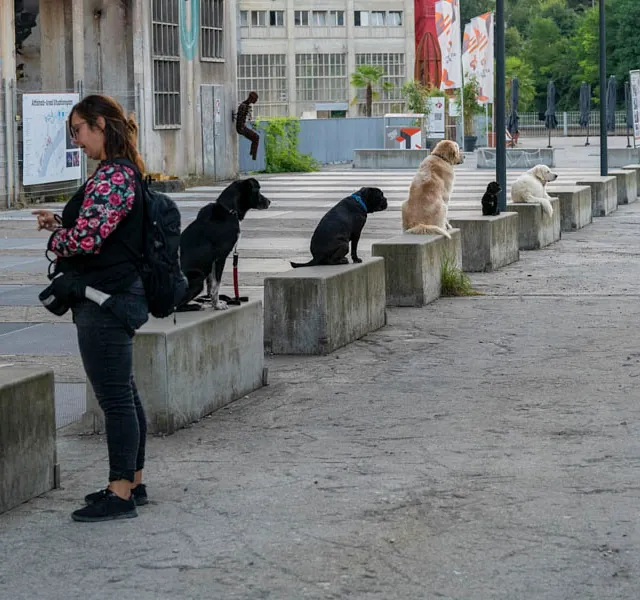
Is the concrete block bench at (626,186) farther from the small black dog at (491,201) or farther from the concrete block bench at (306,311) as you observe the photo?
the concrete block bench at (306,311)

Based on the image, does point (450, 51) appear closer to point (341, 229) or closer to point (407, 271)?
point (407, 271)

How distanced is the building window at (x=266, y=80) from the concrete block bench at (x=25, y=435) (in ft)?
279

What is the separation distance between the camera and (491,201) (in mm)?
17766

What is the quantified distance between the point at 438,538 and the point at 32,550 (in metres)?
1.57

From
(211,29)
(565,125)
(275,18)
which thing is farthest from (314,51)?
(211,29)

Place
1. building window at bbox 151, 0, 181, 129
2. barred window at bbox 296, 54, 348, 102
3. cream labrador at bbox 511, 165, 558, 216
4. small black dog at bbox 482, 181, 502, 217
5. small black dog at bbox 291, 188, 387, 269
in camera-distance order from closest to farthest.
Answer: small black dog at bbox 291, 188, 387, 269 < small black dog at bbox 482, 181, 502, 217 < cream labrador at bbox 511, 165, 558, 216 < building window at bbox 151, 0, 181, 129 < barred window at bbox 296, 54, 348, 102

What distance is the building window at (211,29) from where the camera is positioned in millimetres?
36594

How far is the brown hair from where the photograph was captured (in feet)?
20.1

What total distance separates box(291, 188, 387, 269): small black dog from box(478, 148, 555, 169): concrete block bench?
104 ft

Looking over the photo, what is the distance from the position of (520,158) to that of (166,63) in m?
14.5

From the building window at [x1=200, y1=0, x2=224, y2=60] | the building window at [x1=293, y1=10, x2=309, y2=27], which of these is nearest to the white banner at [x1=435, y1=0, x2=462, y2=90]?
the building window at [x1=200, y1=0, x2=224, y2=60]

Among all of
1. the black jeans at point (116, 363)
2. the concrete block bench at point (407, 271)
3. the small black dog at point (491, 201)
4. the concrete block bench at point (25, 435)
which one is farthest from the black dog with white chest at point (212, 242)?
the small black dog at point (491, 201)

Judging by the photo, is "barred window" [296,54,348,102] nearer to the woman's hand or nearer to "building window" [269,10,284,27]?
"building window" [269,10,284,27]

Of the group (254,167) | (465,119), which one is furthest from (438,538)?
(465,119)
